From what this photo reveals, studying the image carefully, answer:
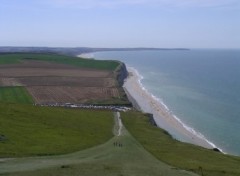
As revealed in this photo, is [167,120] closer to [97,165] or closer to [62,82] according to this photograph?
[62,82]

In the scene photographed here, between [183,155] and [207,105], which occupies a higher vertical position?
[183,155]

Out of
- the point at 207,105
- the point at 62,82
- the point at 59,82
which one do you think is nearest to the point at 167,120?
the point at 207,105

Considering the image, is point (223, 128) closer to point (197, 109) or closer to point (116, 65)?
point (197, 109)

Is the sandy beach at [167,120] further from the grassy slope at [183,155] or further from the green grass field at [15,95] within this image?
the green grass field at [15,95]

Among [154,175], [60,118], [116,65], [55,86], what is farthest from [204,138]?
[116,65]

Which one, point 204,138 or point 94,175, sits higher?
point 94,175

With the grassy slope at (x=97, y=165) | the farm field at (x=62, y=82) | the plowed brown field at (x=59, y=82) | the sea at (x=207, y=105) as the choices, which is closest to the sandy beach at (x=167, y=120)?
the sea at (x=207, y=105)
